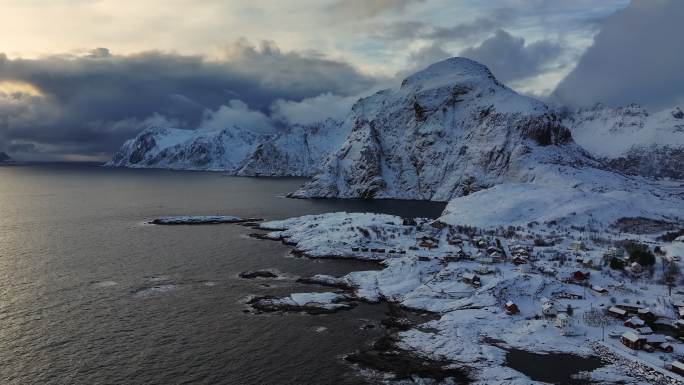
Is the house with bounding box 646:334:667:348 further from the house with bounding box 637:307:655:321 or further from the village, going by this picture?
the house with bounding box 637:307:655:321

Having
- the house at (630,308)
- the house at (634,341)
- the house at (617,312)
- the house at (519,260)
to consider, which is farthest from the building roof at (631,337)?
the house at (519,260)

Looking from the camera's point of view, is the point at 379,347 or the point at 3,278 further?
the point at 3,278

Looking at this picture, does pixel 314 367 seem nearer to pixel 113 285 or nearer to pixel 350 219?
pixel 113 285

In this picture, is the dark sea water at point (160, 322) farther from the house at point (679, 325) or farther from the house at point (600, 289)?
the house at point (679, 325)

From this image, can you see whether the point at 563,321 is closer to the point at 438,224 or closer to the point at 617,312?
the point at 617,312

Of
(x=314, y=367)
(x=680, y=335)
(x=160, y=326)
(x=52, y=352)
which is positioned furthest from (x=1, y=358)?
(x=680, y=335)

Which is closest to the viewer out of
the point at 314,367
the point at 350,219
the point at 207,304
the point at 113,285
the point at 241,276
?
the point at 314,367

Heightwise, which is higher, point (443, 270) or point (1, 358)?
point (443, 270)

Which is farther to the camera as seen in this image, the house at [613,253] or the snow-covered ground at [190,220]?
the snow-covered ground at [190,220]
